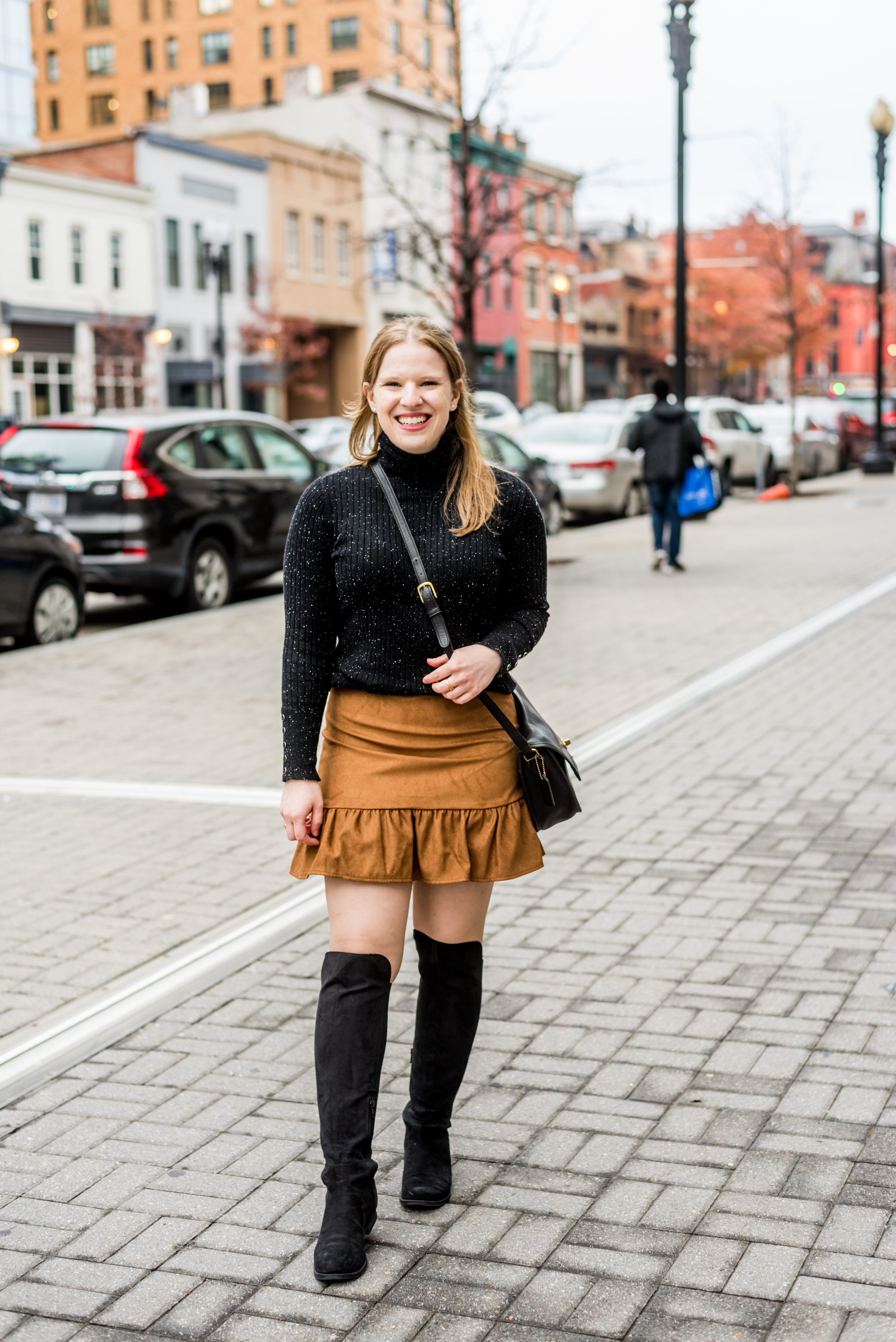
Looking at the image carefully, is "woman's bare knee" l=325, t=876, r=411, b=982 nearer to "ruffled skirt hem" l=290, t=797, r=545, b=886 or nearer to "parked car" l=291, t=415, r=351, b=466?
"ruffled skirt hem" l=290, t=797, r=545, b=886

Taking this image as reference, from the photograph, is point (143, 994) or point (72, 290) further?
point (72, 290)

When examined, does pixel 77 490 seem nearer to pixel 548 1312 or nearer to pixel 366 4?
pixel 548 1312

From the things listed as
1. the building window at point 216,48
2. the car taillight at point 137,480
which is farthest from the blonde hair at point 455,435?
the building window at point 216,48

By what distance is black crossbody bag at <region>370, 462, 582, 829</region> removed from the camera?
3.19 m

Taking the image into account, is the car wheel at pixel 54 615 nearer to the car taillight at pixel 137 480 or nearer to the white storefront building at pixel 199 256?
the car taillight at pixel 137 480

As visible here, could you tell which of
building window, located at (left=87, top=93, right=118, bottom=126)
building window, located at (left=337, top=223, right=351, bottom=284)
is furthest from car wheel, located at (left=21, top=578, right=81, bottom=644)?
building window, located at (left=87, top=93, right=118, bottom=126)

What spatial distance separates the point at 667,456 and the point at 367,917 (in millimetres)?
11876

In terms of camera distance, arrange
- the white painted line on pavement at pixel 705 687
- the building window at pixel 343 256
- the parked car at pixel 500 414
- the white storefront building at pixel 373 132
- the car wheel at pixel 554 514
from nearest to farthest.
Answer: the white painted line on pavement at pixel 705 687
the car wheel at pixel 554 514
the parked car at pixel 500 414
the building window at pixel 343 256
the white storefront building at pixel 373 132

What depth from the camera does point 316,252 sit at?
51.2 meters

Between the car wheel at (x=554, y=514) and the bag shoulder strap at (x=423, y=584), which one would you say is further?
the car wheel at (x=554, y=514)

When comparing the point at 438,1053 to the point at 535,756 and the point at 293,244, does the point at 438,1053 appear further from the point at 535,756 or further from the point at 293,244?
the point at 293,244

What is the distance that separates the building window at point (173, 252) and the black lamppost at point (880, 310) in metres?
18.2

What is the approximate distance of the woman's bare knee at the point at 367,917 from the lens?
126 inches

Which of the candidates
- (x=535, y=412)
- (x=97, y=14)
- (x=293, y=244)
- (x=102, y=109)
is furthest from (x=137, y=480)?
(x=97, y=14)
